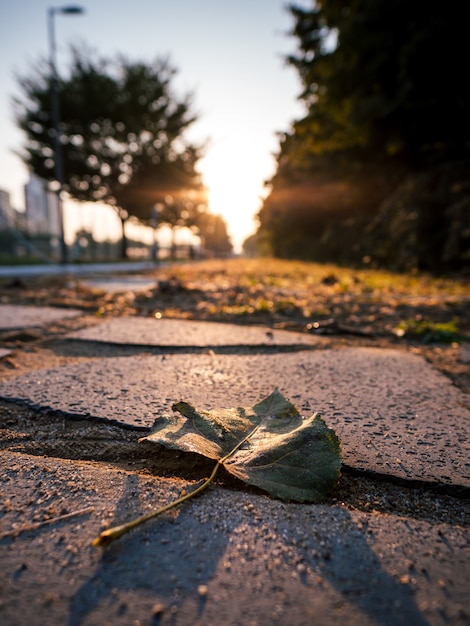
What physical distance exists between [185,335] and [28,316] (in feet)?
3.05

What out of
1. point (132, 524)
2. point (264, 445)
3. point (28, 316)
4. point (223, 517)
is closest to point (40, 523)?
point (132, 524)

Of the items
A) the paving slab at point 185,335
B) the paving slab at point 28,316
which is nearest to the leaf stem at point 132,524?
the paving slab at point 185,335

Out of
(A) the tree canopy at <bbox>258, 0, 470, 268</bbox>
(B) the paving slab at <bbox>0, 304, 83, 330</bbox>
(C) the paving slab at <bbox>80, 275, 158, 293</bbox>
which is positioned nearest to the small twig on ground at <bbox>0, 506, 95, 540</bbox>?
(B) the paving slab at <bbox>0, 304, 83, 330</bbox>

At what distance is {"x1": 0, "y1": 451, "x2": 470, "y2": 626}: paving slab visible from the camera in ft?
1.17

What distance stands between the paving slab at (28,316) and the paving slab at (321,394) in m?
0.79

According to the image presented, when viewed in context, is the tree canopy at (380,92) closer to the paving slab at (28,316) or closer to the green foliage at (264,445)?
the paving slab at (28,316)

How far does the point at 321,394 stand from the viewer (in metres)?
0.94

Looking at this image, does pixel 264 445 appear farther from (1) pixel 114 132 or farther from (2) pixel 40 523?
(1) pixel 114 132

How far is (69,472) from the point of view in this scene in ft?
1.93

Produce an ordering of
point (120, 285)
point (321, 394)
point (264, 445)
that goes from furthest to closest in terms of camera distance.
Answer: point (120, 285), point (321, 394), point (264, 445)

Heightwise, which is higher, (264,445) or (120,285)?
(264,445)

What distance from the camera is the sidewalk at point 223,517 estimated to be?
37 cm

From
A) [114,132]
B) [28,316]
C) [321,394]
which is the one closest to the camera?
[321,394]

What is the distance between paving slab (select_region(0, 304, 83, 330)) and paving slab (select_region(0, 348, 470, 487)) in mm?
790
